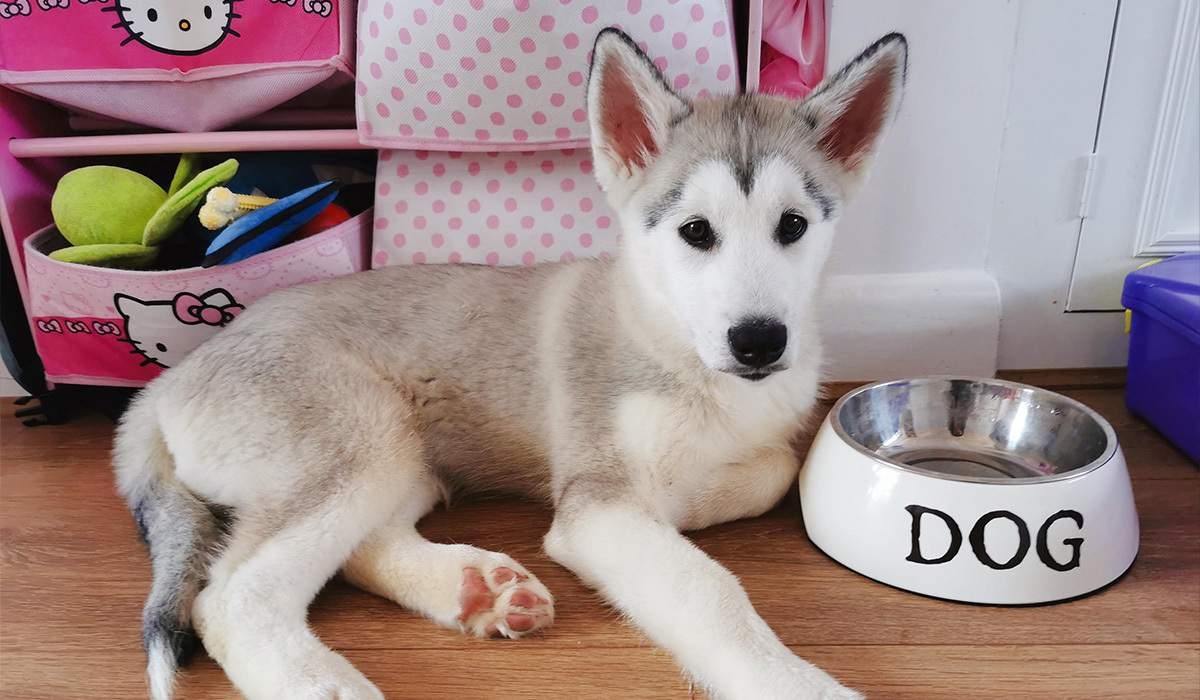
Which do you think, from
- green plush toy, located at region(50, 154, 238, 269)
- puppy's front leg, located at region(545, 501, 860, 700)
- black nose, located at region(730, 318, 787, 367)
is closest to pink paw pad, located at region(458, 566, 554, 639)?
puppy's front leg, located at region(545, 501, 860, 700)

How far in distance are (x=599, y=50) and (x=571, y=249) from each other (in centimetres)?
77

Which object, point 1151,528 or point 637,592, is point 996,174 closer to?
point 1151,528

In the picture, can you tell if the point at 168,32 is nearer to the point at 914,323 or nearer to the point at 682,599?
the point at 682,599

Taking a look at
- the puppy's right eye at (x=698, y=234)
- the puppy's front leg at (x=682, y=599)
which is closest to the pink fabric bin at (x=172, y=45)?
the puppy's right eye at (x=698, y=234)

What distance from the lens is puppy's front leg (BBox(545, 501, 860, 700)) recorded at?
1.16 m

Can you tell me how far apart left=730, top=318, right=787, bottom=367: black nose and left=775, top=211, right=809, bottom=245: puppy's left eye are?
19cm

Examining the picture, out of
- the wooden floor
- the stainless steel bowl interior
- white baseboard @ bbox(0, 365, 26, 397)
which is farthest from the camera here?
white baseboard @ bbox(0, 365, 26, 397)

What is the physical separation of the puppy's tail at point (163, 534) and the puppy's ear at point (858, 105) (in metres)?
1.32

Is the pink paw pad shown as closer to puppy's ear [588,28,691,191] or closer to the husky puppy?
the husky puppy

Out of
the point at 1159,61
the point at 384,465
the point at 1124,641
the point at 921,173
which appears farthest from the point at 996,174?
the point at 384,465

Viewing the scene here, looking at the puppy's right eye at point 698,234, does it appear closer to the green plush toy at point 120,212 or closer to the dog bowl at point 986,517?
the dog bowl at point 986,517

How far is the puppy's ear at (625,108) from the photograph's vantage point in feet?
4.71

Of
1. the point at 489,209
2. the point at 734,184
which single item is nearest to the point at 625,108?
the point at 734,184

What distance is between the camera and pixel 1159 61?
2.20m
